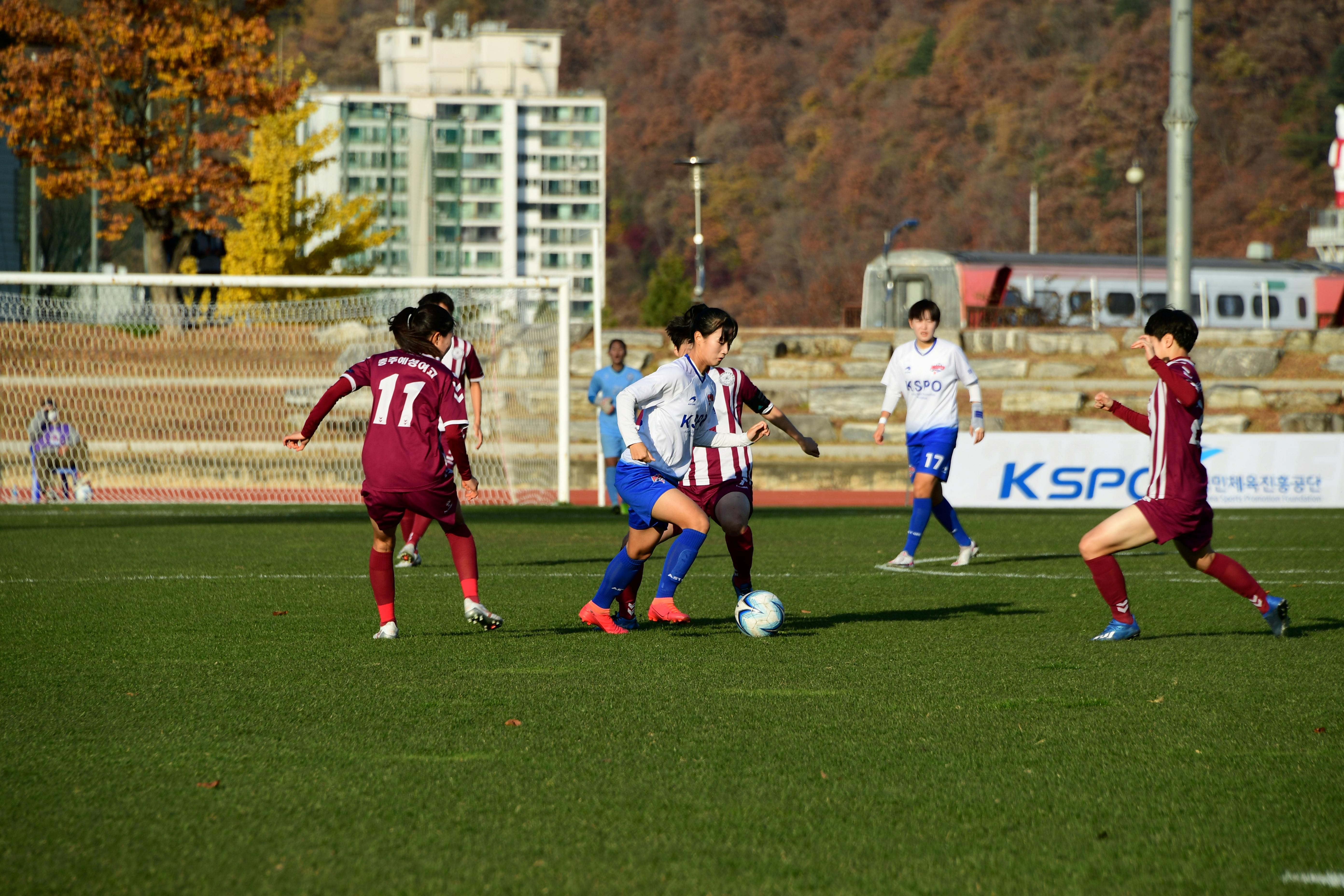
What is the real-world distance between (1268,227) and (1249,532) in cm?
7284

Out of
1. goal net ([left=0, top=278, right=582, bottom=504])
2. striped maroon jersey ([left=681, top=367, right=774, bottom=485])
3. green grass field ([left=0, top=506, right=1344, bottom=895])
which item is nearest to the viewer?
green grass field ([left=0, top=506, right=1344, bottom=895])

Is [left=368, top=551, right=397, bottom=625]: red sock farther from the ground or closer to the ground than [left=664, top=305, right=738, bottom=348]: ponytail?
closer to the ground

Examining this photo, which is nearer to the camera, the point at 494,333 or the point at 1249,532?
the point at 1249,532

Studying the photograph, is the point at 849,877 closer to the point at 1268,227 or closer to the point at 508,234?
the point at 1268,227

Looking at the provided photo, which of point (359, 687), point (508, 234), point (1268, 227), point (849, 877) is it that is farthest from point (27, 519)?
point (508, 234)

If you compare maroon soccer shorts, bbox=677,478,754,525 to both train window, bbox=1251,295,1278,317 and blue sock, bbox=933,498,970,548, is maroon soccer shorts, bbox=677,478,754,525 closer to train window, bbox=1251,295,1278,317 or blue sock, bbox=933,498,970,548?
blue sock, bbox=933,498,970,548

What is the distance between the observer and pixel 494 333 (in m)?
21.0

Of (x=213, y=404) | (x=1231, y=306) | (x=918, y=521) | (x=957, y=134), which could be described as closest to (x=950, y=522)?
(x=918, y=521)

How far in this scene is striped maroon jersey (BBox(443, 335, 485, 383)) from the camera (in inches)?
400

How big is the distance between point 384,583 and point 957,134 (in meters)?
94.6

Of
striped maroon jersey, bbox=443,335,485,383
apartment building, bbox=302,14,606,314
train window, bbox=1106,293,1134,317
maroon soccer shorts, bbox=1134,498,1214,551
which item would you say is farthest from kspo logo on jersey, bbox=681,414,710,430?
apartment building, bbox=302,14,606,314

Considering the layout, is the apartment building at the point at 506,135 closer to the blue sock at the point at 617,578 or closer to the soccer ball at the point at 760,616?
the blue sock at the point at 617,578

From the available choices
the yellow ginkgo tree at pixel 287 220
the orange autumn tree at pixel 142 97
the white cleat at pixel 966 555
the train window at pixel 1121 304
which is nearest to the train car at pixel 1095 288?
the train window at pixel 1121 304

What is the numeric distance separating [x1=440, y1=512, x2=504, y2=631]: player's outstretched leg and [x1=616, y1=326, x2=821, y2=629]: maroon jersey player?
2.66 ft
